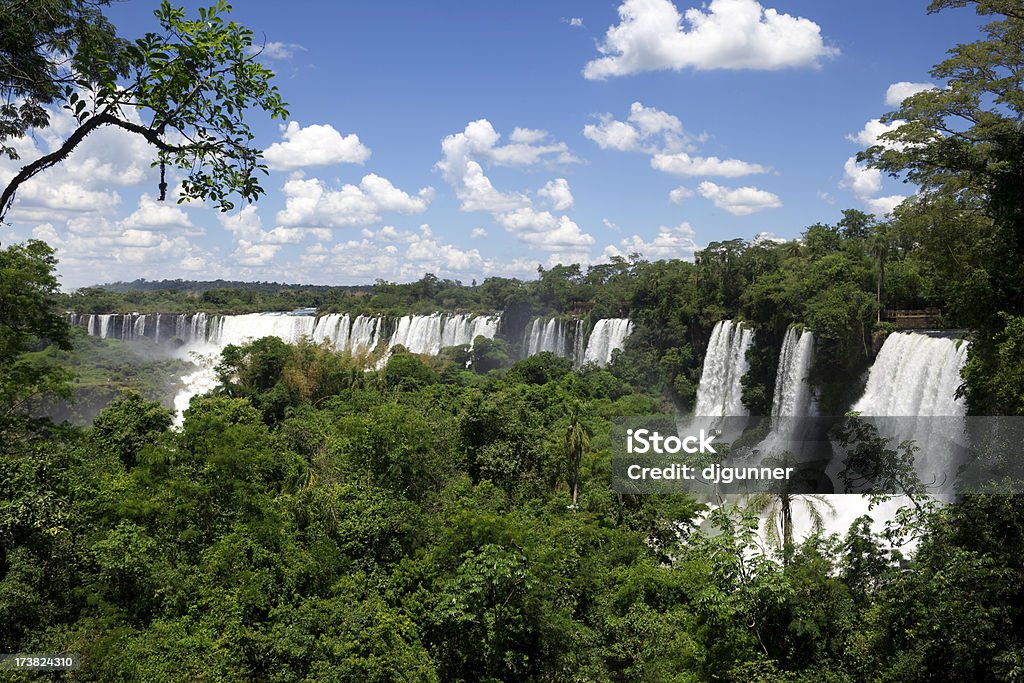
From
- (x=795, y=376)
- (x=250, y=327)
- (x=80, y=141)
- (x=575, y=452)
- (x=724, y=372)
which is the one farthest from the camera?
(x=250, y=327)

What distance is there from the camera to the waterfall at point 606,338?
140ft

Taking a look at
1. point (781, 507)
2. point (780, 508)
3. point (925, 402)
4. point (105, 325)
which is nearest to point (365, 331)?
point (105, 325)

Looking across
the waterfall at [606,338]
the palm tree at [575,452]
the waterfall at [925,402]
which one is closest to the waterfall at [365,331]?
the waterfall at [606,338]

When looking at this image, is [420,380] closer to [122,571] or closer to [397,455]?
[397,455]

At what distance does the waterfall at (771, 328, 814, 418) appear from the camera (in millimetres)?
28406

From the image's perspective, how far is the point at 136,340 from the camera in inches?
2266

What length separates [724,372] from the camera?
34312mm

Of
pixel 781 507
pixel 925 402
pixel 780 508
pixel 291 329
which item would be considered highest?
pixel 925 402

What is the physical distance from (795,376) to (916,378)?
27.8 ft

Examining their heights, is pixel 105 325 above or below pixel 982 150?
below

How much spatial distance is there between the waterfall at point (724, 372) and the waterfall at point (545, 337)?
14200 millimetres

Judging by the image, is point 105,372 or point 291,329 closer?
point 105,372

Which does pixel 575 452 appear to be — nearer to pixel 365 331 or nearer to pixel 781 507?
pixel 781 507

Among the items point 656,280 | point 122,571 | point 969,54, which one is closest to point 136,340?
point 656,280
